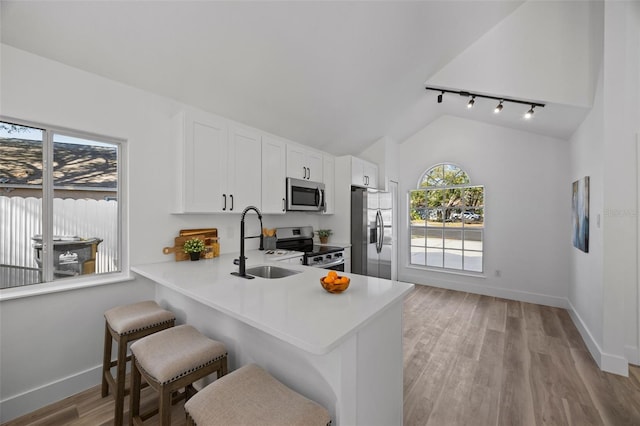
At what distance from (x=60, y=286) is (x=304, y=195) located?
2.61 metres

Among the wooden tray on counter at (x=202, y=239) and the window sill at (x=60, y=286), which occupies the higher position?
the wooden tray on counter at (x=202, y=239)

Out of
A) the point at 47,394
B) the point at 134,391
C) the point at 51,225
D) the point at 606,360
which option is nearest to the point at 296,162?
the point at 51,225

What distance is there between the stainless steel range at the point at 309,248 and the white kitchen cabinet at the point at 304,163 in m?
0.81

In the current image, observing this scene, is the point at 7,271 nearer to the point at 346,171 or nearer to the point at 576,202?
the point at 346,171

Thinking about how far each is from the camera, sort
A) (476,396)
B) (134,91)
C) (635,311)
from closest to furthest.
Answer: (476,396), (134,91), (635,311)

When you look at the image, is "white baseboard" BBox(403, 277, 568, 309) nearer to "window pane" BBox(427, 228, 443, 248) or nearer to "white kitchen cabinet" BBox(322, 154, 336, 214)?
Result: "window pane" BBox(427, 228, 443, 248)

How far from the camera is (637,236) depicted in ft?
7.89

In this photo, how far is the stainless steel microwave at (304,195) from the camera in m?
3.56

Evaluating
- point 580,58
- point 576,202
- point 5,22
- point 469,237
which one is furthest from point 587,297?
point 5,22

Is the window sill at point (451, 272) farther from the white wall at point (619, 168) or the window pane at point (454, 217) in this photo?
the white wall at point (619, 168)

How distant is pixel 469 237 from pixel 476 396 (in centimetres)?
328

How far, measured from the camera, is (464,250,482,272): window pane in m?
4.80

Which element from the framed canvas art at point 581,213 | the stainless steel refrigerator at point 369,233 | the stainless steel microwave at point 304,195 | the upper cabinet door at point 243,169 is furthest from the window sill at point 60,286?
the framed canvas art at point 581,213

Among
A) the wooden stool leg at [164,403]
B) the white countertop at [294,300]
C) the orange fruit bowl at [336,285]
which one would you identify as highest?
the orange fruit bowl at [336,285]
